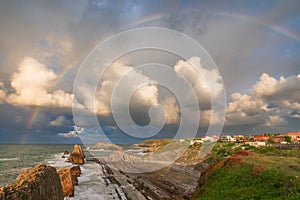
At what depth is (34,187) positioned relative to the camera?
49.5 feet

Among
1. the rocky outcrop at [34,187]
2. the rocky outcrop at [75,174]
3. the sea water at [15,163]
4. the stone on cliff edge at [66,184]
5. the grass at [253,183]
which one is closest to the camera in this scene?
the rocky outcrop at [34,187]

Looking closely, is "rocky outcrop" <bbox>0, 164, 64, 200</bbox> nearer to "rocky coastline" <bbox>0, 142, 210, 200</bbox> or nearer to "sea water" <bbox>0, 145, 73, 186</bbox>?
"rocky coastline" <bbox>0, 142, 210, 200</bbox>

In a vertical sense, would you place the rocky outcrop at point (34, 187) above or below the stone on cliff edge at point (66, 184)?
above

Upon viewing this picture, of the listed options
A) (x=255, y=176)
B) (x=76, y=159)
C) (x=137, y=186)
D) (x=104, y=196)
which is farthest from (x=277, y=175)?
(x=76, y=159)

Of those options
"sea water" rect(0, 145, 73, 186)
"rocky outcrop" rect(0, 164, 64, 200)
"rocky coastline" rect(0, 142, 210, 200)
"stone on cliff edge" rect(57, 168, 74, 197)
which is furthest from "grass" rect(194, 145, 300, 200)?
"sea water" rect(0, 145, 73, 186)

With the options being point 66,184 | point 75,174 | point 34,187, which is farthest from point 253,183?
point 75,174

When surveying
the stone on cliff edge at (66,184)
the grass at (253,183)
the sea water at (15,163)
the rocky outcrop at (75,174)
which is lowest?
the sea water at (15,163)

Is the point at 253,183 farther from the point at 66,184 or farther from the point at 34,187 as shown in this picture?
the point at 66,184

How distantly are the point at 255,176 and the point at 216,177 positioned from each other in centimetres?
542

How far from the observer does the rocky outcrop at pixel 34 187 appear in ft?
42.6

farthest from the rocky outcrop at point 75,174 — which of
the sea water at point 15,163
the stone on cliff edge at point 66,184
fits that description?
the sea water at point 15,163

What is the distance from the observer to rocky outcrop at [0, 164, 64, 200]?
1300cm

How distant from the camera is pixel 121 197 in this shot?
31.7 m

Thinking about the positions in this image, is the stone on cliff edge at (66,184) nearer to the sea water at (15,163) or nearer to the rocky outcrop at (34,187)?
the rocky outcrop at (34,187)
